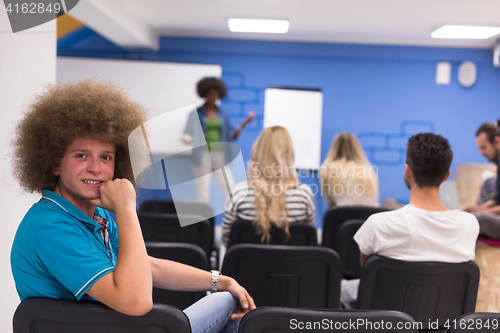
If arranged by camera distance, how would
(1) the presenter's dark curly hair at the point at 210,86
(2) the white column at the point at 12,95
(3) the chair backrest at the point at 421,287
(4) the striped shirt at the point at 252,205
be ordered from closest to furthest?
(3) the chair backrest at the point at 421,287
(2) the white column at the point at 12,95
(4) the striped shirt at the point at 252,205
(1) the presenter's dark curly hair at the point at 210,86

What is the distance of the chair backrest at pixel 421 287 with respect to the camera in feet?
4.48

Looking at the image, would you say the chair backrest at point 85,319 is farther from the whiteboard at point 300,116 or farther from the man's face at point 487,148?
the whiteboard at point 300,116

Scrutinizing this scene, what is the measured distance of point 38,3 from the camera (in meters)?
1.71

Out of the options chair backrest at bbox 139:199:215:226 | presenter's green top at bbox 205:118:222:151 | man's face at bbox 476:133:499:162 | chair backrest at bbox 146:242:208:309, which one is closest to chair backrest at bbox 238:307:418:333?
chair backrest at bbox 146:242:208:309

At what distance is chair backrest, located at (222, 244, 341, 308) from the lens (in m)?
1.51

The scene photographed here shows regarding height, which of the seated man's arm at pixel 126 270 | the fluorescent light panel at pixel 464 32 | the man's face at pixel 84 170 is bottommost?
the seated man's arm at pixel 126 270

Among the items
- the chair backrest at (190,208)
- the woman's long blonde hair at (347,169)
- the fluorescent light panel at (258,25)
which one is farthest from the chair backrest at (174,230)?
the fluorescent light panel at (258,25)

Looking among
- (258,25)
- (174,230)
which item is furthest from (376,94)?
(174,230)

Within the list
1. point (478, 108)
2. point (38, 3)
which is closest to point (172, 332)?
point (38, 3)

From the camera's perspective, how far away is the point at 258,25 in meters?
4.56

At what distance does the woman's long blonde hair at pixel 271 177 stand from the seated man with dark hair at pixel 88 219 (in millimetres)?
804

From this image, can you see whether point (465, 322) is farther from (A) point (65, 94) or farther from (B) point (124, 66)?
(B) point (124, 66)

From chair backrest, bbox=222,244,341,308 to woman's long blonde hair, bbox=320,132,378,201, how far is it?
4.04 feet

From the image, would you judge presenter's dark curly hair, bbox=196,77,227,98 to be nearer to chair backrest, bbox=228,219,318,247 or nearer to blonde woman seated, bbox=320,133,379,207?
blonde woman seated, bbox=320,133,379,207
